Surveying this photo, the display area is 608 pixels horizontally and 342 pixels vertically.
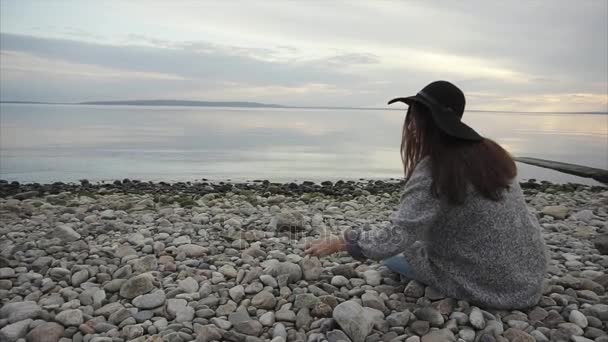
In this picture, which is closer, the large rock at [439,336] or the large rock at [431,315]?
the large rock at [439,336]

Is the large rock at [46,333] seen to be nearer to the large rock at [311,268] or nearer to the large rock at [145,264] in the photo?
the large rock at [145,264]

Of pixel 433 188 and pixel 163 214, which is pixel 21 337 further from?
pixel 163 214

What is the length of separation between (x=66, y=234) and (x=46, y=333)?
1896 mm

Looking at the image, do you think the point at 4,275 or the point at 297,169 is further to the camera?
the point at 297,169

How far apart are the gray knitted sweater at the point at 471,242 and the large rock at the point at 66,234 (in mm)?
2834

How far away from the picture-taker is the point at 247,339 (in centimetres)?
279

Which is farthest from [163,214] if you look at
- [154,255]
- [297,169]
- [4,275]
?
[297,169]

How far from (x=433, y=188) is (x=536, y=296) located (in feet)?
3.41

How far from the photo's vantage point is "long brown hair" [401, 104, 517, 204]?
264 cm

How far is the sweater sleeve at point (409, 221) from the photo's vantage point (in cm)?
269

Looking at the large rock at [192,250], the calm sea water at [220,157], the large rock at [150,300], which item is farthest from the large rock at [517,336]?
the calm sea water at [220,157]

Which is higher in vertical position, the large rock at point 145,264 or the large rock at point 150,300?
the large rock at point 145,264

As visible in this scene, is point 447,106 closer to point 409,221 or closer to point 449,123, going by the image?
point 449,123

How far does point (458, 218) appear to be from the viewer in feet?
9.24
